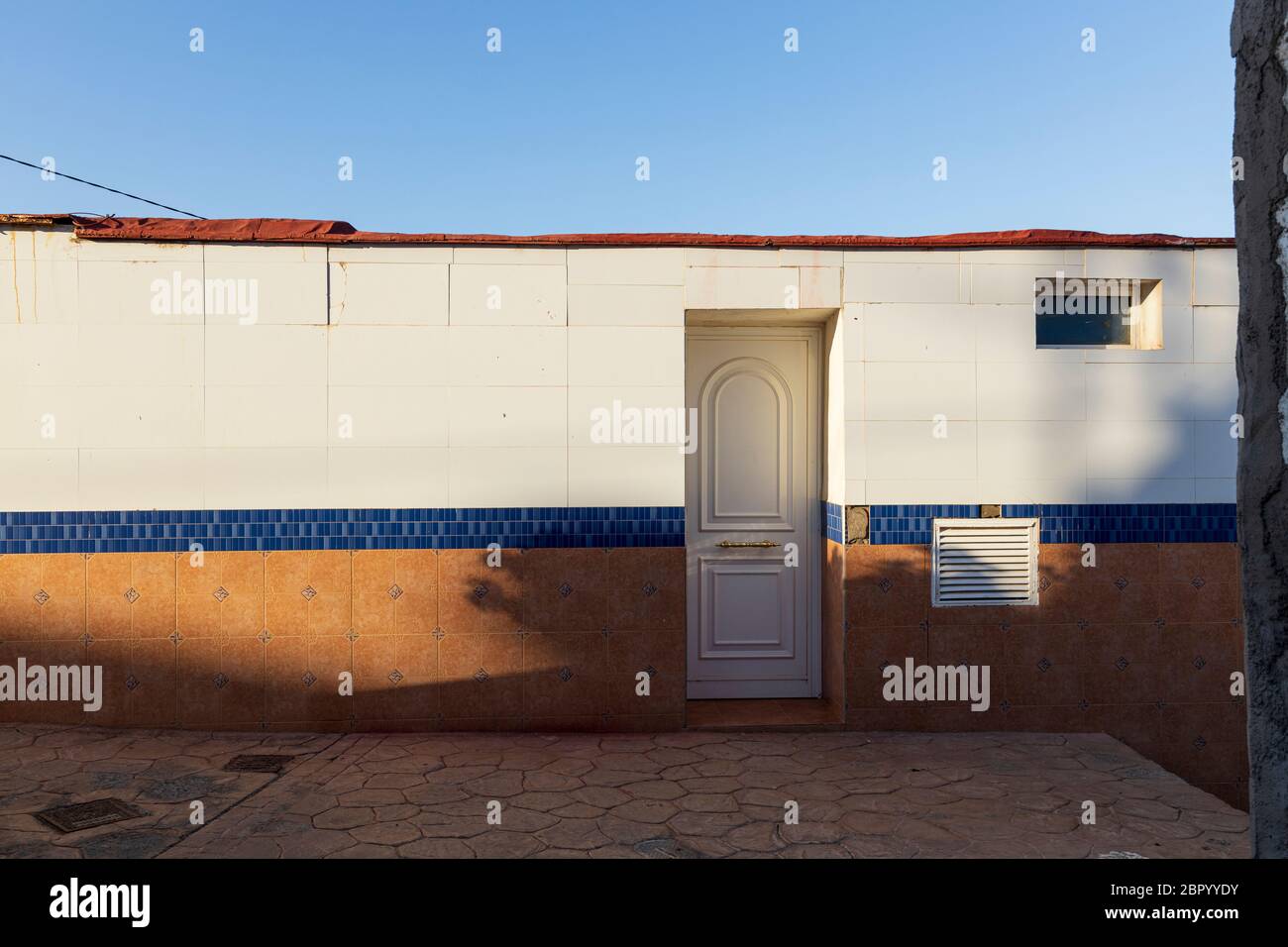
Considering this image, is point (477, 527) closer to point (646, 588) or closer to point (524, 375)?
point (524, 375)

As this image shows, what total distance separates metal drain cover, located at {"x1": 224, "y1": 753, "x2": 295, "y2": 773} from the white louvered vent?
13.3 feet

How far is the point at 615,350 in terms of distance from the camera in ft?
18.1

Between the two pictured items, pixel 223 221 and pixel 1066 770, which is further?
pixel 223 221

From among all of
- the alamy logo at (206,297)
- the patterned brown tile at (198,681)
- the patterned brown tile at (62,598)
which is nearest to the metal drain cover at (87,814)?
the patterned brown tile at (198,681)

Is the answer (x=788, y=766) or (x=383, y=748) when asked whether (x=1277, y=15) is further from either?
(x=383, y=748)

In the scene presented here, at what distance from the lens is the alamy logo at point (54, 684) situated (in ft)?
17.6

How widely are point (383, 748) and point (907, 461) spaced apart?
3.66 meters

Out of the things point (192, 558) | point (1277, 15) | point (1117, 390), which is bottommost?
point (192, 558)

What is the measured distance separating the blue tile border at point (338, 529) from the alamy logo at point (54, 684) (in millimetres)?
727

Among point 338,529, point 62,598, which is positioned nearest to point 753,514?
point 338,529

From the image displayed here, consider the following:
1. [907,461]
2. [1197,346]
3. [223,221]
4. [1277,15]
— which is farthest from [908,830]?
[223,221]

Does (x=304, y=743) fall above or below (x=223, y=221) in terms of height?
below

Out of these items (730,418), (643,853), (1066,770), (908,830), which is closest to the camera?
(643,853)
